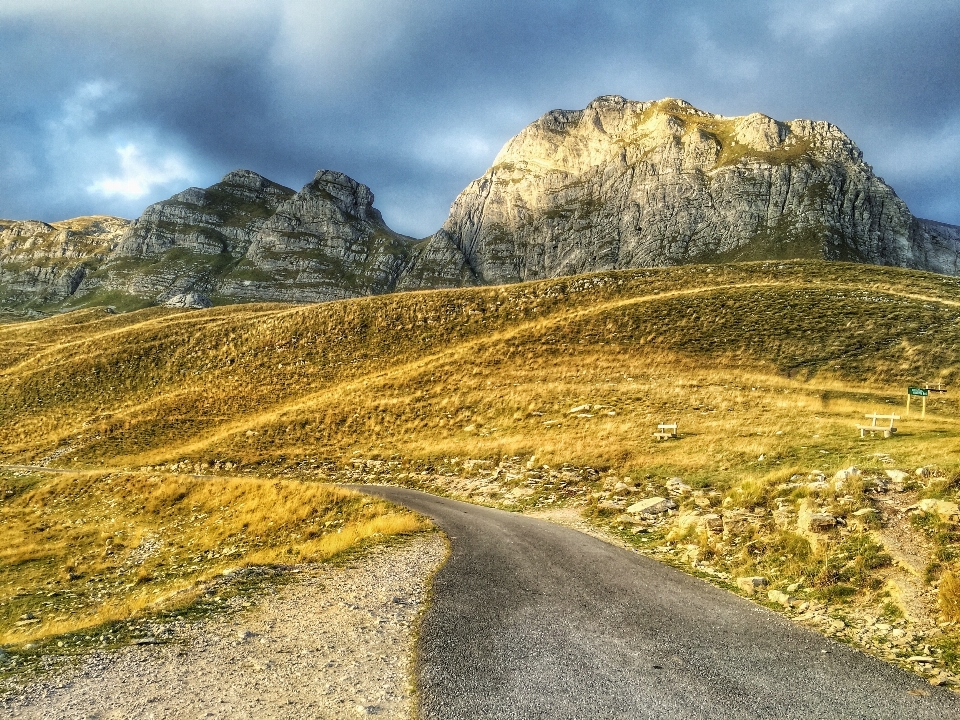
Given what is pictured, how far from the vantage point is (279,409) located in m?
46.2

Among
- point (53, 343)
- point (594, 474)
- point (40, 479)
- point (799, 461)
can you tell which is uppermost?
point (53, 343)

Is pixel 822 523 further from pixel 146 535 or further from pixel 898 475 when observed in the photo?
pixel 146 535

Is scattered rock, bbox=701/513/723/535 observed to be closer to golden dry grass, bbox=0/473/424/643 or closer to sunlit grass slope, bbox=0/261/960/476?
sunlit grass slope, bbox=0/261/960/476

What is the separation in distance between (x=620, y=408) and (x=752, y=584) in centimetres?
2288

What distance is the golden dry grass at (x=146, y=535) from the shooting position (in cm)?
A: 1566

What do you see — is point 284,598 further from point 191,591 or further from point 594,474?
point 594,474

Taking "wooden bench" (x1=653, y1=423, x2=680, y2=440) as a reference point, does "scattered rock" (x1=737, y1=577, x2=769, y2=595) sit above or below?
below

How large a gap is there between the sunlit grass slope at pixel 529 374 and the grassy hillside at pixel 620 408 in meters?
0.26

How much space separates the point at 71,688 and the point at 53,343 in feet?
293

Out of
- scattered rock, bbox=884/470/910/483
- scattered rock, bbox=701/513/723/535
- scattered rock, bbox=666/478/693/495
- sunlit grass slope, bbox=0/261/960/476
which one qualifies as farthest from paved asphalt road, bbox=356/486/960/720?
sunlit grass slope, bbox=0/261/960/476

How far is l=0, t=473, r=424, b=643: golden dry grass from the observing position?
15656 mm

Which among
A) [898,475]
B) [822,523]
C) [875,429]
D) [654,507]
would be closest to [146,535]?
[654,507]

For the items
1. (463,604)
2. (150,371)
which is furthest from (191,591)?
(150,371)

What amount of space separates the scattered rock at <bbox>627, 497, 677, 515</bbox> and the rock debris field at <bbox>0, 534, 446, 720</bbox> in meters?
10.7
